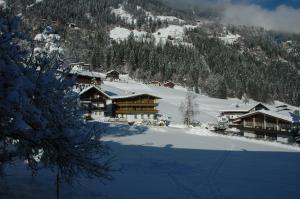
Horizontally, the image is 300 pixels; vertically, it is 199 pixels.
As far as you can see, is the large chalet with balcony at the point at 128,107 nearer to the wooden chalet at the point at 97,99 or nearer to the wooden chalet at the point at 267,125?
the wooden chalet at the point at 97,99

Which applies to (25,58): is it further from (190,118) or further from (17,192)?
(190,118)

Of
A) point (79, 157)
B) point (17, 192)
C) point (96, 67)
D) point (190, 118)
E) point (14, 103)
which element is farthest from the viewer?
point (96, 67)

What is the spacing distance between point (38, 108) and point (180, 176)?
580 inches

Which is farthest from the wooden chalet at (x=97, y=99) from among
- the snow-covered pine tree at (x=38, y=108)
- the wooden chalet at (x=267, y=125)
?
the snow-covered pine tree at (x=38, y=108)

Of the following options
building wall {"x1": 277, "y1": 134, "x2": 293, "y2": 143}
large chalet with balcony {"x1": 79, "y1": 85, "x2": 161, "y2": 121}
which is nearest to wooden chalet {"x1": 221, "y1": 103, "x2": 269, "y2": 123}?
large chalet with balcony {"x1": 79, "y1": 85, "x2": 161, "y2": 121}

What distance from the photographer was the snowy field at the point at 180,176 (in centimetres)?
1692

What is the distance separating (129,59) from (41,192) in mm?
145736

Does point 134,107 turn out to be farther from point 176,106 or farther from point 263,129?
point 263,129

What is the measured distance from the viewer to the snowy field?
1692 centimetres

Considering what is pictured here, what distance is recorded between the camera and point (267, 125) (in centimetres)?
6094

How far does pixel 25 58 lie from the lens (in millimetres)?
10289

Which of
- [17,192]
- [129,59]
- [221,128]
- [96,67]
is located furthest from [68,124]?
[129,59]

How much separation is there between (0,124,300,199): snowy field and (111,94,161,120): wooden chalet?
112 ft

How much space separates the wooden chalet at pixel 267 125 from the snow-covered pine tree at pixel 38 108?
1997 inches
